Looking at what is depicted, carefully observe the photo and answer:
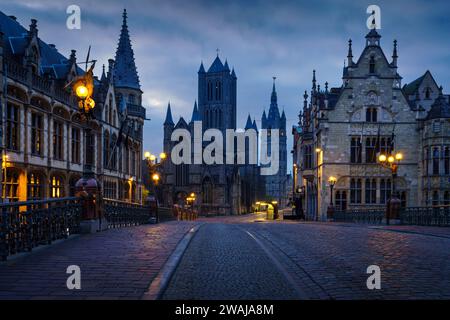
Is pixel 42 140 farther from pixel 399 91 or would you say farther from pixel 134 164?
pixel 399 91

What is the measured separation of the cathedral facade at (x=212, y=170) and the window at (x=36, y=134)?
63479 mm

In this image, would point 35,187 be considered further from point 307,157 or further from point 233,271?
point 307,157

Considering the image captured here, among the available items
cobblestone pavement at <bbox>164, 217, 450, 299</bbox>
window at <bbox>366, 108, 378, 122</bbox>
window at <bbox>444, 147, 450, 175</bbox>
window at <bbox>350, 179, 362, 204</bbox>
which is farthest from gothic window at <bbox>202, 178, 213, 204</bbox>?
cobblestone pavement at <bbox>164, 217, 450, 299</bbox>

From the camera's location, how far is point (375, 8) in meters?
14.0

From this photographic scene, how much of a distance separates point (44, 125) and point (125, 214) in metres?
12.9

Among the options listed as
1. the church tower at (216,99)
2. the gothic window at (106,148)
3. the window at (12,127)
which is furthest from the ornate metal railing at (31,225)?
the church tower at (216,99)

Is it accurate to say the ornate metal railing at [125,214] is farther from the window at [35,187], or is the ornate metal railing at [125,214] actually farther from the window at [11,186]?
the window at [35,187]

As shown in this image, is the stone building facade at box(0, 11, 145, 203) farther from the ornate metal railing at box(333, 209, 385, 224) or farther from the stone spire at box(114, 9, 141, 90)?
the ornate metal railing at box(333, 209, 385, 224)

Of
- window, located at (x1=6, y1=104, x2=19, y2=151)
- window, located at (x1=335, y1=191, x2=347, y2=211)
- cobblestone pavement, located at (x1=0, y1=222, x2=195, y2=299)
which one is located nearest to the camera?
cobblestone pavement, located at (x1=0, y1=222, x2=195, y2=299)

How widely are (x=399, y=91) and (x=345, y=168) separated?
8.47 meters

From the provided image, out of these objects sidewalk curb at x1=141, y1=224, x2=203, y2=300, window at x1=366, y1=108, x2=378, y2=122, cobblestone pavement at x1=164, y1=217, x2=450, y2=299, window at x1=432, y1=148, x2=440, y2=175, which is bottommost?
cobblestone pavement at x1=164, y1=217, x2=450, y2=299

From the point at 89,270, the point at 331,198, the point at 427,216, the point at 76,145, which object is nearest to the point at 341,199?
the point at 331,198

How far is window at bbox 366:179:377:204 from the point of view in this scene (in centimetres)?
4200
